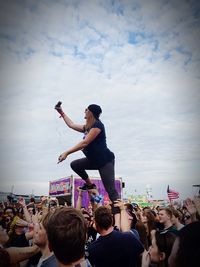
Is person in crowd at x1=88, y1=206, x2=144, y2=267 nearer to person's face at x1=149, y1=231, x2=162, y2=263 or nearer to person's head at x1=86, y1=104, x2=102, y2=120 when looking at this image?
person's face at x1=149, y1=231, x2=162, y2=263

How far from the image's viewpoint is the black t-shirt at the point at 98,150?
11.2 feet

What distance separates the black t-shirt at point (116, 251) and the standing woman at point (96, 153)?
0.58 m

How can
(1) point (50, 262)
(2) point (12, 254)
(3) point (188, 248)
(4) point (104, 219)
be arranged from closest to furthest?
(3) point (188, 248) < (2) point (12, 254) < (1) point (50, 262) < (4) point (104, 219)

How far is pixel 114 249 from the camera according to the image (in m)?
2.89

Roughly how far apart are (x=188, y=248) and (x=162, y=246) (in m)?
1.88

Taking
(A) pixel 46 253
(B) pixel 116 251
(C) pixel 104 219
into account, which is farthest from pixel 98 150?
(A) pixel 46 253

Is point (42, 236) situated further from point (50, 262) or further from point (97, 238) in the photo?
point (97, 238)

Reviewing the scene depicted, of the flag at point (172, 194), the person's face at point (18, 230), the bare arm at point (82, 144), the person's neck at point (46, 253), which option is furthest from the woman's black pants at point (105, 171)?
the flag at point (172, 194)

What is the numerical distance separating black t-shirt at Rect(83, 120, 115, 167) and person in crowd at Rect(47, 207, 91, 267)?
4.66 feet

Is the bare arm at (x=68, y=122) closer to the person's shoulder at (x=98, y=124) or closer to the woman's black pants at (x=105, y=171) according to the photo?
the person's shoulder at (x=98, y=124)

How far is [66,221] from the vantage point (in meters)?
2.00

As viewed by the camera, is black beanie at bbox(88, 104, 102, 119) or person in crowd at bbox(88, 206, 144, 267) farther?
black beanie at bbox(88, 104, 102, 119)

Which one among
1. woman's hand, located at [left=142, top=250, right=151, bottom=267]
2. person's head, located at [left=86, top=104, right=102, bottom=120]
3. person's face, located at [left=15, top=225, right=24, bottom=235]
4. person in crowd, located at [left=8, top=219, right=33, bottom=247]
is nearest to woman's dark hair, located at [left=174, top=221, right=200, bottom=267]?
woman's hand, located at [left=142, top=250, right=151, bottom=267]

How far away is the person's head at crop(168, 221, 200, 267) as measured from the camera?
3.78 ft
